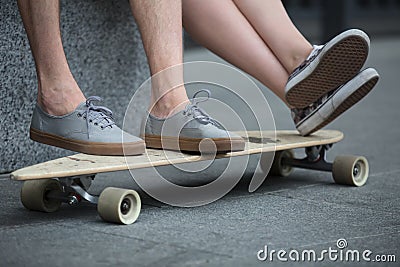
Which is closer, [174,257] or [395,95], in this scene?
[174,257]

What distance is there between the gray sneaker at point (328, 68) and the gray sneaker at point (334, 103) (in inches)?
0.8

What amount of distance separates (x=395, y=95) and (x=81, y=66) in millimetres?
2728

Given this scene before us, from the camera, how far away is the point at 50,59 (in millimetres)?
2266

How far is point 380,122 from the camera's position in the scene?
4102 millimetres

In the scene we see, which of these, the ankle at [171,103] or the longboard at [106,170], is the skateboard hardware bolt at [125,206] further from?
the ankle at [171,103]

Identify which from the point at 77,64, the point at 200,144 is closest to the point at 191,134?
the point at 200,144

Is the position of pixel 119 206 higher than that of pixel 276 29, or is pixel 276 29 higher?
pixel 276 29

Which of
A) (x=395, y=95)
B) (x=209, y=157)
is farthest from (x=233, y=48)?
(x=395, y=95)

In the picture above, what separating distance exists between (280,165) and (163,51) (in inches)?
26.3

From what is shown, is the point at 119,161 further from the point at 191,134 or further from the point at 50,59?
the point at 50,59

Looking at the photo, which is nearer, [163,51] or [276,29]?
[163,51]

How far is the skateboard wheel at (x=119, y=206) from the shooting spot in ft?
6.73

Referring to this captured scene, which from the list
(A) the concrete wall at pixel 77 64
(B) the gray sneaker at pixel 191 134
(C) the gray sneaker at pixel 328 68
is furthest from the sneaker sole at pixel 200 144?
(A) the concrete wall at pixel 77 64

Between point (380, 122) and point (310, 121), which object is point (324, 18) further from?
point (310, 121)
